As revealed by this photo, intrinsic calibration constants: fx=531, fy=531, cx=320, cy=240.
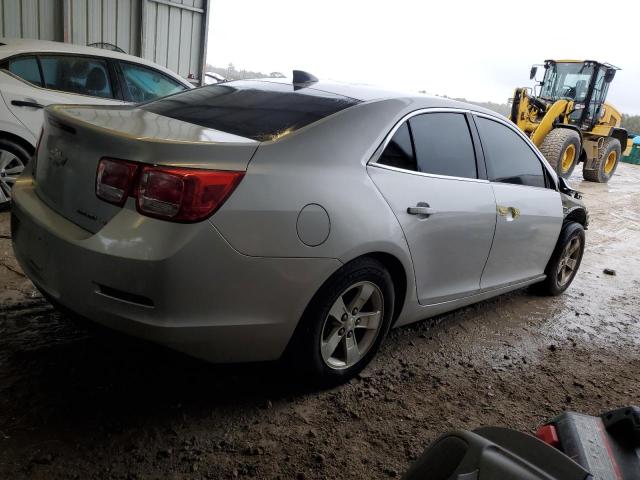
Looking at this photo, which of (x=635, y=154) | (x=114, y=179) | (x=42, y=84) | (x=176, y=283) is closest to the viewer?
(x=176, y=283)

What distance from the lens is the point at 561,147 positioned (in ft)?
36.8

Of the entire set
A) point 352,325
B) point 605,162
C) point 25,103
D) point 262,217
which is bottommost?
point 605,162

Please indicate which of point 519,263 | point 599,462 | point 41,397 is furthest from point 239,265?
point 519,263

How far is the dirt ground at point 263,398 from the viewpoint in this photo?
2064mm

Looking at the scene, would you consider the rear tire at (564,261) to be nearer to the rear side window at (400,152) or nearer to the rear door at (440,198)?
the rear door at (440,198)

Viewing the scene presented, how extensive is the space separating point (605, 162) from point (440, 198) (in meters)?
13.3

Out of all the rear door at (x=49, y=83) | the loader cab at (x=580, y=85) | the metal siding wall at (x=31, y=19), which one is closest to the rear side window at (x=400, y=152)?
the rear door at (x=49, y=83)

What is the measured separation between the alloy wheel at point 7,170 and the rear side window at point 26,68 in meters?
0.70

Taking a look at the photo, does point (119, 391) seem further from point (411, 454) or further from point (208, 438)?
point (411, 454)

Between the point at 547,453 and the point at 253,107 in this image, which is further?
the point at 253,107

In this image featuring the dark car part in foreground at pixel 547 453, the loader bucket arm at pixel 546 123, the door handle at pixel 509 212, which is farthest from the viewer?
the loader bucket arm at pixel 546 123

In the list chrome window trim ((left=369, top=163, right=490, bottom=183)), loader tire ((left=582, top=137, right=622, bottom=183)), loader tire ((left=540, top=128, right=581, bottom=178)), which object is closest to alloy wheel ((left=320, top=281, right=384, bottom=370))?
chrome window trim ((left=369, top=163, right=490, bottom=183))

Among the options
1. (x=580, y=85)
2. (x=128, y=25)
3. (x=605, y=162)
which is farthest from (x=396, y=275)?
(x=605, y=162)

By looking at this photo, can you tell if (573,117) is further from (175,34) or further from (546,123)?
(175,34)
